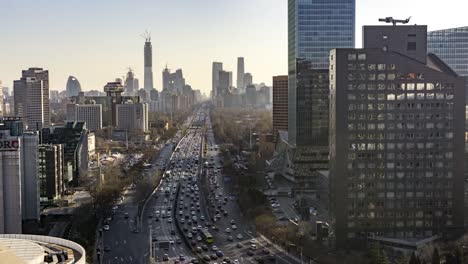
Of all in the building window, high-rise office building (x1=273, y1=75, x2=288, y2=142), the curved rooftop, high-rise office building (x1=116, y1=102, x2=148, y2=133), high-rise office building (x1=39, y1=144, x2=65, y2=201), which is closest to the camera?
the curved rooftop

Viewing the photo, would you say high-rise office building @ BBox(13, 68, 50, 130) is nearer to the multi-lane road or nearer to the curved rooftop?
the multi-lane road

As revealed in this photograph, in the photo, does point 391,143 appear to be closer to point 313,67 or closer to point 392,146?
point 392,146

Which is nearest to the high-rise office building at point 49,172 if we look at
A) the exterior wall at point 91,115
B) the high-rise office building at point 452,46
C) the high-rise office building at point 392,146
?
the high-rise office building at point 392,146

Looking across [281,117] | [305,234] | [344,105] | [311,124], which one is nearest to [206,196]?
[311,124]

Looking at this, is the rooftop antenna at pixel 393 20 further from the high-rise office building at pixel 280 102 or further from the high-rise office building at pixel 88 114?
the high-rise office building at pixel 88 114

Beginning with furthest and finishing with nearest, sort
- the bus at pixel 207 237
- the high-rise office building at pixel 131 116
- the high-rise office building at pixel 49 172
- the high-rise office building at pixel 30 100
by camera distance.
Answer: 1. the high-rise office building at pixel 131 116
2. the high-rise office building at pixel 30 100
3. the high-rise office building at pixel 49 172
4. the bus at pixel 207 237

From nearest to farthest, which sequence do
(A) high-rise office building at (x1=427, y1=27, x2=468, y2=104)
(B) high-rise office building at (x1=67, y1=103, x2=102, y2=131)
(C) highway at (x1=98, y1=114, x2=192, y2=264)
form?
(C) highway at (x1=98, y1=114, x2=192, y2=264), (A) high-rise office building at (x1=427, y1=27, x2=468, y2=104), (B) high-rise office building at (x1=67, y1=103, x2=102, y2=131)

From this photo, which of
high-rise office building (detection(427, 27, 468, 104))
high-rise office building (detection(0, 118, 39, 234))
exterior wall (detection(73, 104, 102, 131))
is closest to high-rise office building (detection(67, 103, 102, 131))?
exterior wall (detection(73, 104, 102, 131))
